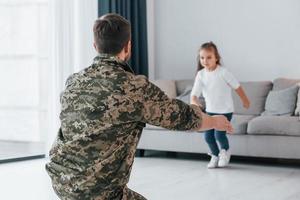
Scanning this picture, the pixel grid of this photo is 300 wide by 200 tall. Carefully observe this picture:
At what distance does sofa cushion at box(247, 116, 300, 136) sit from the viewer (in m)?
5.00

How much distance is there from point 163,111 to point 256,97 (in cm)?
417

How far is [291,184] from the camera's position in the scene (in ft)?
14.2

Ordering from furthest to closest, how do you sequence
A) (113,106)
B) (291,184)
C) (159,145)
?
1. (159,145)
2. (291,184)
3. (113,106)

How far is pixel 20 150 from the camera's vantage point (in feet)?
21.0

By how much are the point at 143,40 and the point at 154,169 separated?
2217 mm

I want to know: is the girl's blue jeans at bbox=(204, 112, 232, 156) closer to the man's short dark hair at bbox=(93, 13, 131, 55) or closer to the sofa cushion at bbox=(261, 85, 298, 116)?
the sofa cushion at bbox=(261, 85, 298, 116)

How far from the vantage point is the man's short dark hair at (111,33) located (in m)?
1.95

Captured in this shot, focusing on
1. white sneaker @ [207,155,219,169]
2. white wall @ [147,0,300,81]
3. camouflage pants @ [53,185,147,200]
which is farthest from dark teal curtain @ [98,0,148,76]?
camouflage pants @ [53,185,147,200]

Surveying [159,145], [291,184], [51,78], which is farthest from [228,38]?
[291,184]

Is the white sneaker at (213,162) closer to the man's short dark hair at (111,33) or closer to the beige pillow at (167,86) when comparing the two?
the beige pillow at (167,86)

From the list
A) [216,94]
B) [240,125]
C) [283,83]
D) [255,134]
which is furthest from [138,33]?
Result: [255,134]

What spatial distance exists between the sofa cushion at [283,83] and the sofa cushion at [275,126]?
0.73 metres

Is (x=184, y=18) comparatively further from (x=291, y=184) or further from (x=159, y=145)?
(x=291, y=184)

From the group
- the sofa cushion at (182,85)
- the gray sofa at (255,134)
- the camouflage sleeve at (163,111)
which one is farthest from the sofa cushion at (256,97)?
the camouflage sleeve at (163,111)
